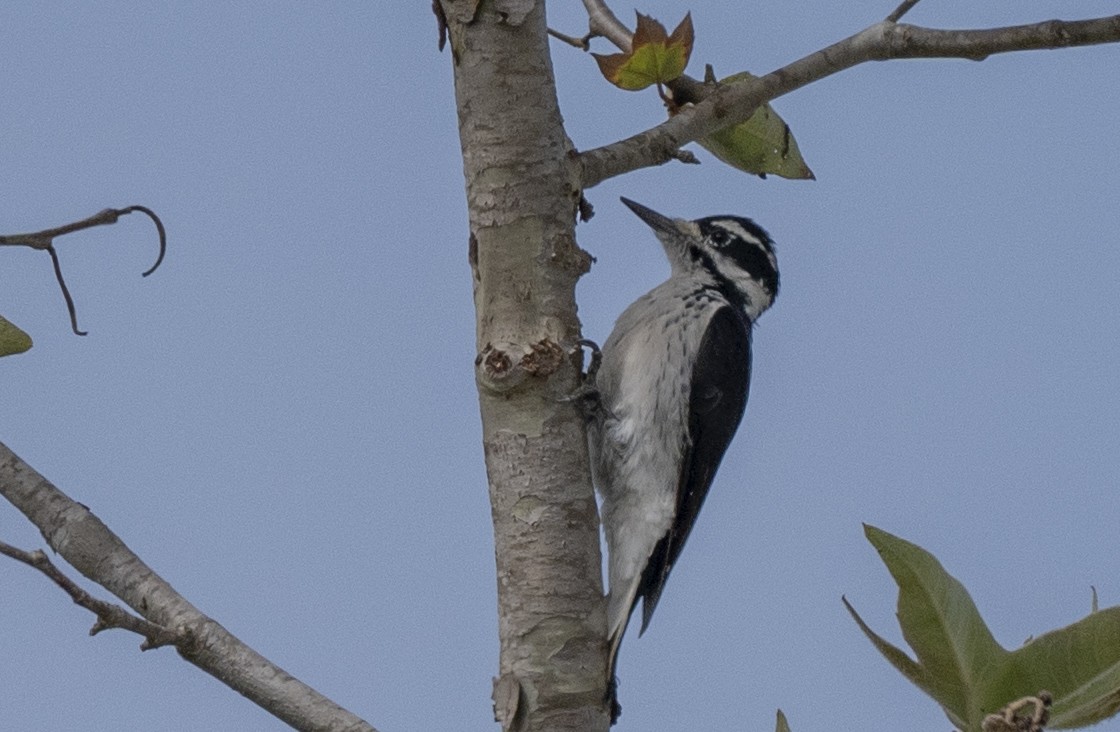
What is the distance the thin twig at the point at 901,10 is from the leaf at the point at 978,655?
1569 millimetres

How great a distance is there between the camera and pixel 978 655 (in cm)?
172

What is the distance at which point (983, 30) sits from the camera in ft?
9.09

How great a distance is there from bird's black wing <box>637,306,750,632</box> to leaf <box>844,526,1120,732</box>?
2.54 m

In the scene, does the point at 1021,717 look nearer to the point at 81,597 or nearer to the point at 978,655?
the point at 978,655

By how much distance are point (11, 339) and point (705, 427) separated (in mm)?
2562

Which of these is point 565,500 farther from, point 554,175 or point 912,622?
point 912,622

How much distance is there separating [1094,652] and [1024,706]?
0.12m

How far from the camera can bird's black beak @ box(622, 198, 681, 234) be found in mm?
5297

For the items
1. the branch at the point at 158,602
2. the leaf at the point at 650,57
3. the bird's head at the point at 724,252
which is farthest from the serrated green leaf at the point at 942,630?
the bird's head at the point at 724,252

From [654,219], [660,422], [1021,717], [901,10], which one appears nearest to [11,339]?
[1021,717]

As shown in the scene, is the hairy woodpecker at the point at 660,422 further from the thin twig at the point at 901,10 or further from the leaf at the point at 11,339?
the leaf at the point at 11,339

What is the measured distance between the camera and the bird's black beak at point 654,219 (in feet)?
17.4

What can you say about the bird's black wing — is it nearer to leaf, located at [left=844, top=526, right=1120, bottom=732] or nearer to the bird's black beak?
the bird's black beak

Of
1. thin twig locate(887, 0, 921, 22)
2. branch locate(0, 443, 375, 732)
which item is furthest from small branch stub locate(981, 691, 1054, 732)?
thin twig locate(887, 0, 921, 22)
